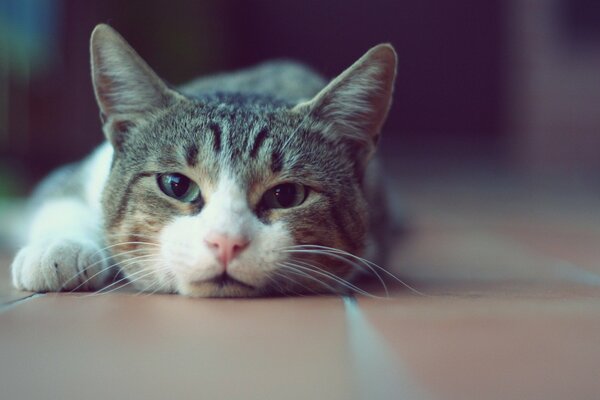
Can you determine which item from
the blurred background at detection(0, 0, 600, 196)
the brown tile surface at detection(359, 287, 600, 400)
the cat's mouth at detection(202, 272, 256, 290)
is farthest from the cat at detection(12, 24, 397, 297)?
the blurred background at detection(0, 0, 600, 196)

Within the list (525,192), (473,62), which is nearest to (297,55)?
(473,62)

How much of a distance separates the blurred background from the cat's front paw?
302 cm

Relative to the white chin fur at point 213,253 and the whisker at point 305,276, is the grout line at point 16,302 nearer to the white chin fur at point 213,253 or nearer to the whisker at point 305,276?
the white chin fur at point 213,253

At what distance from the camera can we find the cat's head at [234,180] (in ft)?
4.99

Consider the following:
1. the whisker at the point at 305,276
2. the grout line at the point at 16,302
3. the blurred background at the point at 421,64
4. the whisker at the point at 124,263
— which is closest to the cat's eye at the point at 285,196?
the whisker at the point at 305,276

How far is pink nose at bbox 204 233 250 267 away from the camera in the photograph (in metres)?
1.45

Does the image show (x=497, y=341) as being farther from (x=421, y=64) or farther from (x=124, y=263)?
(x=421, y=64)

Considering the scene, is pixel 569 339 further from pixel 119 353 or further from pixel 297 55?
pixel 297 55

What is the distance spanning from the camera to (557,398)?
3.22 feet

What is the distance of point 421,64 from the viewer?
8227 millimetres

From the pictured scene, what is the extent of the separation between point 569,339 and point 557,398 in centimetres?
34

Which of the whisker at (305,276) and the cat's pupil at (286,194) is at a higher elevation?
the cat's pupil at (286,194)

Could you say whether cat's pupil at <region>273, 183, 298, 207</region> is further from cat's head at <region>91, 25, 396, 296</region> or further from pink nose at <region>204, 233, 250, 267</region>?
pink nose at <region>204, 233, 250, 267</region>

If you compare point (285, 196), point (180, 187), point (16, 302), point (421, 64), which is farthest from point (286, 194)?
point (421, 64)
